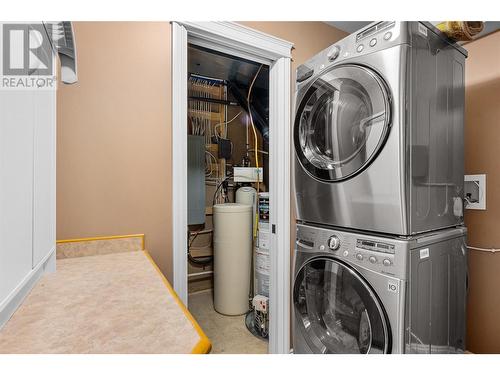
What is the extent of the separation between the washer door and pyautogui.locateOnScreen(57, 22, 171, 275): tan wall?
79 cm

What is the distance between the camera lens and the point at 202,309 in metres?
2.70

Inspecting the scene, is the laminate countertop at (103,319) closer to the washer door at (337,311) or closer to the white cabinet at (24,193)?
the white cabinet at (24,193)

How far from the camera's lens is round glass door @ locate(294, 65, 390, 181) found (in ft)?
3.89

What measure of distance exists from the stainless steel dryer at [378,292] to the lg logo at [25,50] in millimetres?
1343

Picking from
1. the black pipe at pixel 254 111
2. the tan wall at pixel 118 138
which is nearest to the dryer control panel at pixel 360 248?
the tan wall at pixel 118 138

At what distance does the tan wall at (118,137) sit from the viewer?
48.2 inches

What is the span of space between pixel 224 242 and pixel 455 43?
2.18 meters

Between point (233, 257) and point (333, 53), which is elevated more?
point (333, 53)

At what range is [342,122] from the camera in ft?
4.51

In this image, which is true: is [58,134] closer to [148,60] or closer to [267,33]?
[148,60]

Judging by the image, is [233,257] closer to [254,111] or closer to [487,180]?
[254,111]

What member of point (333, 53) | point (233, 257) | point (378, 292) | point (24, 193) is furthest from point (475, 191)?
point (24, 193)

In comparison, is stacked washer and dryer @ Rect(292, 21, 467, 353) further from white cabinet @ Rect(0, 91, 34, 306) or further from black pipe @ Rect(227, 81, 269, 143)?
black pipe @ Rect(227, 81, 269, 143)

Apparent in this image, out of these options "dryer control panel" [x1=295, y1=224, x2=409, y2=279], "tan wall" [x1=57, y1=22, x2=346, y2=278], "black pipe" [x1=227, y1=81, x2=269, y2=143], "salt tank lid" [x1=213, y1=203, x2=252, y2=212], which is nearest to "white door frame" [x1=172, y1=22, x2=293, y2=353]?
"tan wall" [x1=57, y1=22, x2=346, y2=278]
